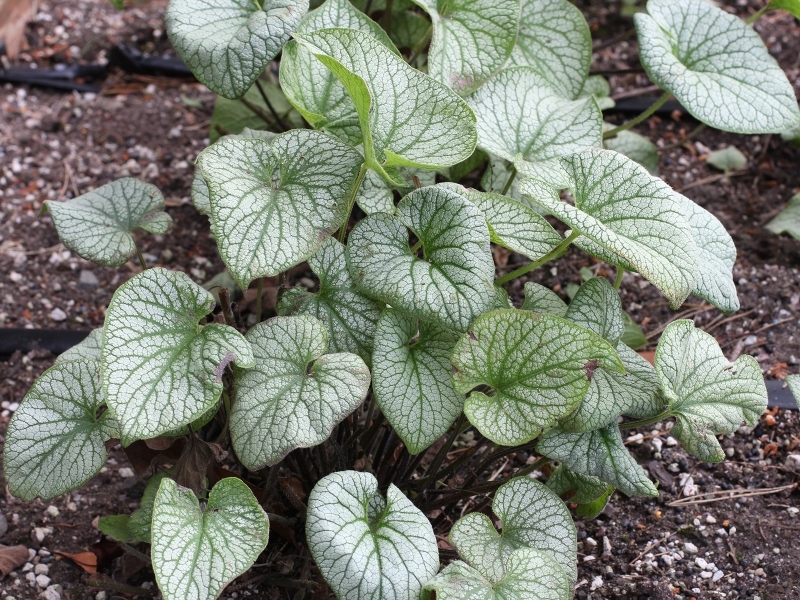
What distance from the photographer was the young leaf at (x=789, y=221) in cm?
235

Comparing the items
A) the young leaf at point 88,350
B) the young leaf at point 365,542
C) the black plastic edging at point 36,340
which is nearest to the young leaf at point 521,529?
the young leaf at point 365,542

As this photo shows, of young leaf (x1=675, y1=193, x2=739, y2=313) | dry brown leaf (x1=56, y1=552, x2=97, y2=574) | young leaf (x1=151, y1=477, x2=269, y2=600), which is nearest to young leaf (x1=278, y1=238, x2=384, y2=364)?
young leaf (x1=151, y1=477, x2=269, y2=600)

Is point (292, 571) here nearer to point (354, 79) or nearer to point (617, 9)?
point (354, 79)

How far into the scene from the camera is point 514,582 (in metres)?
1.33

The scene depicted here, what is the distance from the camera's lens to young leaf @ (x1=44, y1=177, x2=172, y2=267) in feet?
5.50

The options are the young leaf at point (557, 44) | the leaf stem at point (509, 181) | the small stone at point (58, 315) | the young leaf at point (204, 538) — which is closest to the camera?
the young leaf at point (204, 538)

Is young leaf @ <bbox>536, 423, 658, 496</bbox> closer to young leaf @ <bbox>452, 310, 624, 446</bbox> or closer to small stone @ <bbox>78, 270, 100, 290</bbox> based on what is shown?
young leaf @ <bbox>452, 310, 624, 446</bbox>

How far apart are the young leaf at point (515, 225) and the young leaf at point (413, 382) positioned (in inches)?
7.7

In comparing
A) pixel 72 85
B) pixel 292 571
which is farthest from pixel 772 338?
pixel 72 85

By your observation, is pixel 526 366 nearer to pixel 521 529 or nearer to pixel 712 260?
pixel 521 529

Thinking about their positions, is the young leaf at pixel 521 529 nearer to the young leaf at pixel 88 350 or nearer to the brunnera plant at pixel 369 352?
the brunnera plant at pixel 369 352

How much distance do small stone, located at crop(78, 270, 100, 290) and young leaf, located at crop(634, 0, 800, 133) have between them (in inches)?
61.1

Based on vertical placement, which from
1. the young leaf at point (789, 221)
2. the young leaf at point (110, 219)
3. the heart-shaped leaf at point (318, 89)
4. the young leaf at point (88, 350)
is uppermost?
the heart-shaped leaf at point (318, 89)

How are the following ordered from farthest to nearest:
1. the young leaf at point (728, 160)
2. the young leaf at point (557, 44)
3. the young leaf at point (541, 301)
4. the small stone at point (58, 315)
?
the young leaf at point (728, 160)
the small stone at point (58, 315)
the young leaf at point (557, 44)
the young leaf at point (541, 301)
